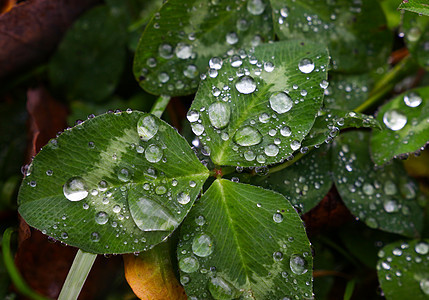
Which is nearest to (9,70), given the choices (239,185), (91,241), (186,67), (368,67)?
(186,67)

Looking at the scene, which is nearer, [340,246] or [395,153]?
[395,153]

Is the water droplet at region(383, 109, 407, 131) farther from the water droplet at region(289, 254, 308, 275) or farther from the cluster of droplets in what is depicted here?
the water droplet at region(289, 254, 308, 275)

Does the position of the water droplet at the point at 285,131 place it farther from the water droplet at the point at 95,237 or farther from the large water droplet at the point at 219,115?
the water droplet at the point at 95,237

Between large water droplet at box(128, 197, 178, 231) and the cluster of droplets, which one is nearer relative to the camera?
large water droplet at box(128, 197, 178, 231)

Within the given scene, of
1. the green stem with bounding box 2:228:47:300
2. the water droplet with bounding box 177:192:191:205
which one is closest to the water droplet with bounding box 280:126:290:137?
the water droplet with bounding box 177:192:191:205

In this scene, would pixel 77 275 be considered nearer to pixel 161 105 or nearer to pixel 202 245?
pixel 202 245

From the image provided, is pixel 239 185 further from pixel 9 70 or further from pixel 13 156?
pixel 9 70
